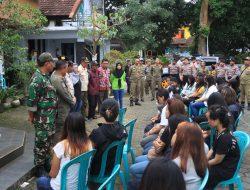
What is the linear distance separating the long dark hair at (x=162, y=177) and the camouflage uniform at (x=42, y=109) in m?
3.85

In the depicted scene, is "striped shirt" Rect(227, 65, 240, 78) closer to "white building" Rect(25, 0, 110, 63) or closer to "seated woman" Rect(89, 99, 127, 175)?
"white building" Rect(25, 0, 110, 63)

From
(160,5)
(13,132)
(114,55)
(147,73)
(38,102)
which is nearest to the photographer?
(38,102)

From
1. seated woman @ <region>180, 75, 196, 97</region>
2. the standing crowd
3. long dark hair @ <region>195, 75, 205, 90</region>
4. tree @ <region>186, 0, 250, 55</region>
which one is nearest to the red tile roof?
seated woman @ <region>180, 75, 196, 97</region>

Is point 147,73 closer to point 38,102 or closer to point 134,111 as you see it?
point 134,111

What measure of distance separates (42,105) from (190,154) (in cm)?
279

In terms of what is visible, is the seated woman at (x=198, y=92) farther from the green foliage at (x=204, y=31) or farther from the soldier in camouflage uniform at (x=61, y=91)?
the green foliage at (x=204, y=31)

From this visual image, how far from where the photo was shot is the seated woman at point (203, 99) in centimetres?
959

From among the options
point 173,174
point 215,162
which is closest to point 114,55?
point 215,162

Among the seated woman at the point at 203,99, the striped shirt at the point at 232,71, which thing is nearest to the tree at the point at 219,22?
the striped shirt at the point at 232,71

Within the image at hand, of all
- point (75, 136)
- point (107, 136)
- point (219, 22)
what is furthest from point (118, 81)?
point (219, 22)

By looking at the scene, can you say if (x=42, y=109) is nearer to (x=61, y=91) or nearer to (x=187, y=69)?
(x=61, y=91)

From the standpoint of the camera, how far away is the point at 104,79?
1277 centimetres

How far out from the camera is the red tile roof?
66.6 ft

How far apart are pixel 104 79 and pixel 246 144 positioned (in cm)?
800
